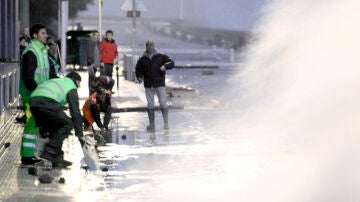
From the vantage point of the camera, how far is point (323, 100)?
55.1 ft

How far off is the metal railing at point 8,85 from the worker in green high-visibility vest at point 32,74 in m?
5.65

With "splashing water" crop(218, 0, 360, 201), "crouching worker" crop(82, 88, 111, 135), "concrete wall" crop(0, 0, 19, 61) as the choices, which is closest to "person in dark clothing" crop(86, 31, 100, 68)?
"concrete wall" crop(0, 0, 19, 61)

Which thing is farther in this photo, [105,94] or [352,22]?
[105,94]

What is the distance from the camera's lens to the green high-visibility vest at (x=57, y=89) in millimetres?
14266

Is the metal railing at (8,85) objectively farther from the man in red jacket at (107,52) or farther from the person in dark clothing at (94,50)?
the man in red jacket at (107,52)

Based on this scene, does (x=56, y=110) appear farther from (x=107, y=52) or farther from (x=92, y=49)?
(x=107, y=52)

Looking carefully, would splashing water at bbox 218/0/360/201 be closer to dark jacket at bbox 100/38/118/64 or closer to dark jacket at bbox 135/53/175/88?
dark jacket at bbox 135/53/175/88

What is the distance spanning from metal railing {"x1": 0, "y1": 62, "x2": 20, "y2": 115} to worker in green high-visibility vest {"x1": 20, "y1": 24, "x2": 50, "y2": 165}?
565cm

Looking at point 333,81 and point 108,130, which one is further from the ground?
point 333,81

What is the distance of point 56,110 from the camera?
47.3ft

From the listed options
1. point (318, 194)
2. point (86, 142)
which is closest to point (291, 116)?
point (86, 142)

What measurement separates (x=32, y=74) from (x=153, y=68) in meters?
5.96

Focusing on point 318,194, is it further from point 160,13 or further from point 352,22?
point 160,13

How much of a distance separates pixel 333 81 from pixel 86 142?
3.23 metres
